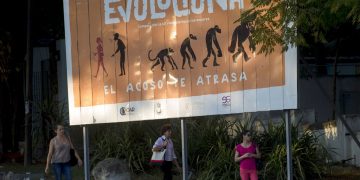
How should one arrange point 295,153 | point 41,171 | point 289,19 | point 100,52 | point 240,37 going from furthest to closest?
1. point 41,171
2. point 295,153
3. point 100,52
4. point 240,37
5. point 289,19

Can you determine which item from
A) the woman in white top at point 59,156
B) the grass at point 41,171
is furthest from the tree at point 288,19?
the grass at point 41,171

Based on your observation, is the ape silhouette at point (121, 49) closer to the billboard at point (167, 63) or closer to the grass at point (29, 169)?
the billboard at point (167, 63)

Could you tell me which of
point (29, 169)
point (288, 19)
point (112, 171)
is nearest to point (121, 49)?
point (288, 19)

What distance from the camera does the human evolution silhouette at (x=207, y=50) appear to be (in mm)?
13727

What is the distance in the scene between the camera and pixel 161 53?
14539 millimetres

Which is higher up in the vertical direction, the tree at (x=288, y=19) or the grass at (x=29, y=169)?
the tree at (x=288, y=19)

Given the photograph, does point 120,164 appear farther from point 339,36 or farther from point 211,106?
point 339,36

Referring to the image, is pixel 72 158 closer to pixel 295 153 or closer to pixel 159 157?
pixel 159 157

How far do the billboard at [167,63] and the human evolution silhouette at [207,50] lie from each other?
0.7 inches

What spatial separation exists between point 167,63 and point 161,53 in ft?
0.70

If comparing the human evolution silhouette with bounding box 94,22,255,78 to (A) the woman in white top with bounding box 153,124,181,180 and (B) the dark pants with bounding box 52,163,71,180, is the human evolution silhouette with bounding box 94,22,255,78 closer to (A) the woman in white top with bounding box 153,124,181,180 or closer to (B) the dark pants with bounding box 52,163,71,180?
(A) the woman in white top with bounding box 153,124,181,180

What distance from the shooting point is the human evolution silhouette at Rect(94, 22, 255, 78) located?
45.0ft

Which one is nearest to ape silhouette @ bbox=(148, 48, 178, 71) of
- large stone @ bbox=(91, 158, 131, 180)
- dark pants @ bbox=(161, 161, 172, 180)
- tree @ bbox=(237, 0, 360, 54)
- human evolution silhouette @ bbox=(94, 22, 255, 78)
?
human evolution silhouette @ bbox=(94, 22, 255, 78)

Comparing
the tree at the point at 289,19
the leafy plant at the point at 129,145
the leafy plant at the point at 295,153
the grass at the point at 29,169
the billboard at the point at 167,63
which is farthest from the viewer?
the grass at the point at 29,169
